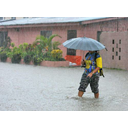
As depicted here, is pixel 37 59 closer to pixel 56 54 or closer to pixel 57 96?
pixel 56 54

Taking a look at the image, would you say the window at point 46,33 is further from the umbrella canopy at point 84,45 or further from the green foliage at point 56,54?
the umbrella canopy at point 84,45

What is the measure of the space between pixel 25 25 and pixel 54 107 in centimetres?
1374

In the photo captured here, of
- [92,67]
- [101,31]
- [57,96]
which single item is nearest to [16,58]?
[101,31]

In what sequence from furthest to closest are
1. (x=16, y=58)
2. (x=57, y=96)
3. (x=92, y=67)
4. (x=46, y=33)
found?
(x=46, y=33) → (x=16, y=58) → (x=57, y=96) → (x=92, y=67)

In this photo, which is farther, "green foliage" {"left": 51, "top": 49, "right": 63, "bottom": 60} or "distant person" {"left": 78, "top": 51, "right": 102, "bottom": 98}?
"green foliage" {"left": 51, "top": 49, "right": 63, "bottom": 60}

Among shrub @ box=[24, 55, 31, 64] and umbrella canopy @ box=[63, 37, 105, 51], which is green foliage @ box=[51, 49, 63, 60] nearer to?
shrub @ box=[24, 55, 31, 64]

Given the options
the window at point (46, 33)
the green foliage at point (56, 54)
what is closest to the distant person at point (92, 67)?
the green foliage at point (56, 54)

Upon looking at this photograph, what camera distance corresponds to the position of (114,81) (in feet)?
34.9

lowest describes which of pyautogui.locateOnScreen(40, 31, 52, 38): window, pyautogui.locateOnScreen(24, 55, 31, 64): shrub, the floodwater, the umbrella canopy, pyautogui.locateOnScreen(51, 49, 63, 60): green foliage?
the floodwater

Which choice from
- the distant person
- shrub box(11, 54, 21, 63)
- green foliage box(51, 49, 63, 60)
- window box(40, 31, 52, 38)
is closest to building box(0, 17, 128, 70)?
window box(40, 31, 52, 38)

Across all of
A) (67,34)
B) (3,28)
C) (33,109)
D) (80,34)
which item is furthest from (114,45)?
(3,28)

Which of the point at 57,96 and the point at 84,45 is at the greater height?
the point at 84,45

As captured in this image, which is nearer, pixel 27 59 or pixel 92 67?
pixel 92 67

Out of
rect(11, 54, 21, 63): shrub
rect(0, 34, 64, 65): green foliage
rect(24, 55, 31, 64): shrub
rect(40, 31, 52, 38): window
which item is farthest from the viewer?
rect(40, 31, 52, 38): window
